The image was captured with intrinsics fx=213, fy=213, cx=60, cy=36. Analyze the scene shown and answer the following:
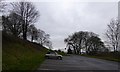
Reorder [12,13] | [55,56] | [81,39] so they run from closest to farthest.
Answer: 1. [55,56]
2. [12,13]
3. [81,39]

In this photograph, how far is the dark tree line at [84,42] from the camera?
90.8 meters

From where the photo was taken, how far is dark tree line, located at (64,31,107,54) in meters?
90.8

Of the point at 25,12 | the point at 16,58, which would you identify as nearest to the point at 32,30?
the point at 25,12

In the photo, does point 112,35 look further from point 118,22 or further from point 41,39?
point 41,39

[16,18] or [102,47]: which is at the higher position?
[16,18]

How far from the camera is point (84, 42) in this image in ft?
327

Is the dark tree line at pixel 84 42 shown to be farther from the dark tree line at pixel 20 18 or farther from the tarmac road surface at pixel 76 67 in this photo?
the tarmac road surface at pixel 76 67

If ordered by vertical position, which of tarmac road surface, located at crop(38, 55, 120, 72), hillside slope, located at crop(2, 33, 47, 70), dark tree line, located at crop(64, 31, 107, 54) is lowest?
tarmac road surface, located at crop(38, 55, 120, 72)

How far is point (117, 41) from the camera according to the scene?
191 feet

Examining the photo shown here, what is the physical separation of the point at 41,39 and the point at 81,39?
69.3 feet

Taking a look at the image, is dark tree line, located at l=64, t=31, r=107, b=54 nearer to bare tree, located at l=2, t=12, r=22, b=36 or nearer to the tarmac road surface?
bare tree, located at l=2, t=12, r=22, b=36

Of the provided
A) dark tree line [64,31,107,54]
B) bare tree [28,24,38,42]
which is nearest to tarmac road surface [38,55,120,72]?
bare tree [28,24,38,42]

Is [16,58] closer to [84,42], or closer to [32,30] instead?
[32,30]

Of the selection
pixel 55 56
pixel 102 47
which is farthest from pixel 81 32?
pixel 55 56
